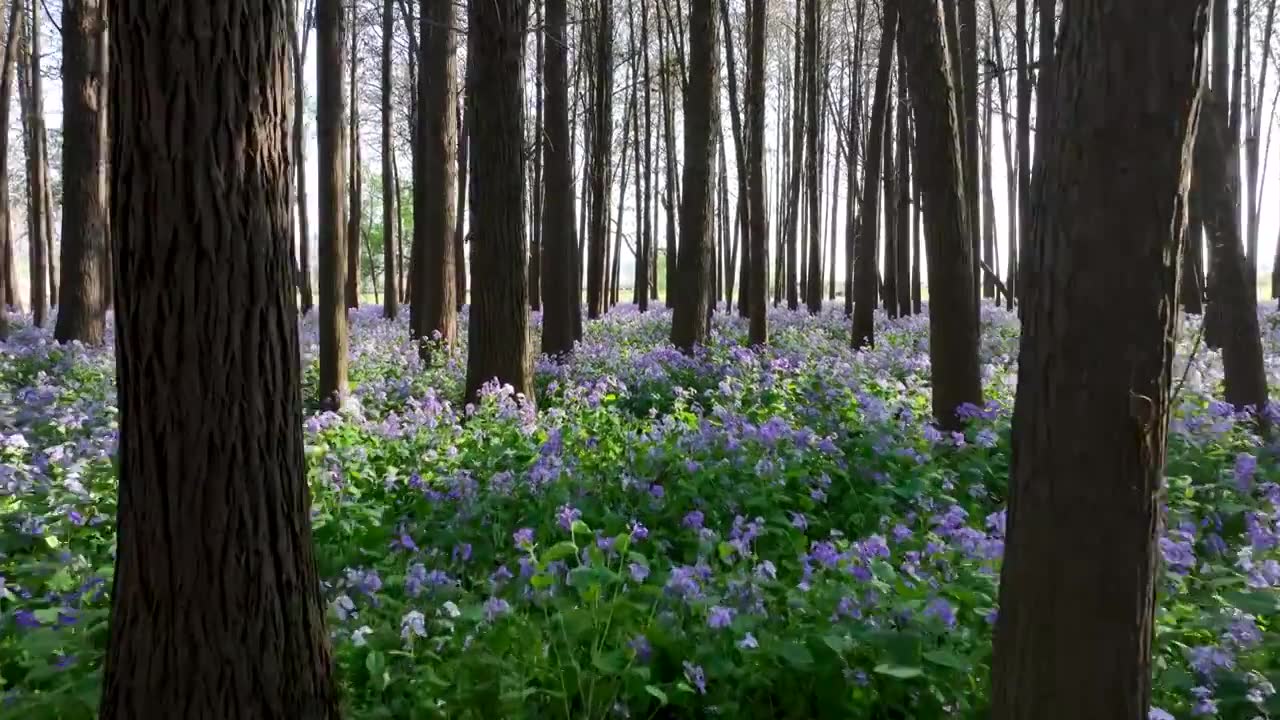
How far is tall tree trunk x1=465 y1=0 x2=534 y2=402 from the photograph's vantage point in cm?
786

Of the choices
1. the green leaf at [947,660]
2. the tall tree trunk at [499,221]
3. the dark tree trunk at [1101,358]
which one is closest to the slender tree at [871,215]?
the tall tree trunk at [499,221]

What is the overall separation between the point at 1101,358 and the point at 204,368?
2.23 metres

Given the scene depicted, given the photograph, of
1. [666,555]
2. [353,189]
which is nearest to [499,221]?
[666,555]

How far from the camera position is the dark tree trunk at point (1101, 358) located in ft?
7.06

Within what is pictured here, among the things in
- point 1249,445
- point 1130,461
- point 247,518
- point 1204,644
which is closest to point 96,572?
point 247,518

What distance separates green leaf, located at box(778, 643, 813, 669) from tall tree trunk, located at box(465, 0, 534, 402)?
5.27m

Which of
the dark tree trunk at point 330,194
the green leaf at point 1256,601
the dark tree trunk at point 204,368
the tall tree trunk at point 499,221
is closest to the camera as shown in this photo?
the dark tree trunk at point 204,368

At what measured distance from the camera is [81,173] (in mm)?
11500

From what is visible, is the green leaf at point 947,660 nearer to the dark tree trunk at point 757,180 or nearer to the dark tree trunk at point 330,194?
the dark tree trunk at point 330,194

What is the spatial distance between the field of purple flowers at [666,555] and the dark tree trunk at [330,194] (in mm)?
437

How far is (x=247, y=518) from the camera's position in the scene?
246cm

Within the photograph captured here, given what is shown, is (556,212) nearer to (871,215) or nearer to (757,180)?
(757,180)

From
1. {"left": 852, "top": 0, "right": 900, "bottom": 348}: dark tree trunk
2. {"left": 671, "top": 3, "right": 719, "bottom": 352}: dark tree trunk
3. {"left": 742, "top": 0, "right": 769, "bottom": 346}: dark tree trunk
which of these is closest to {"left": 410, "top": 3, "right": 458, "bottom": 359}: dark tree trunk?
{"left": 671, "top": 3, "right": 719, "bottom": 352}: dark tree trunk

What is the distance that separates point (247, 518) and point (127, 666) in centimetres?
52
